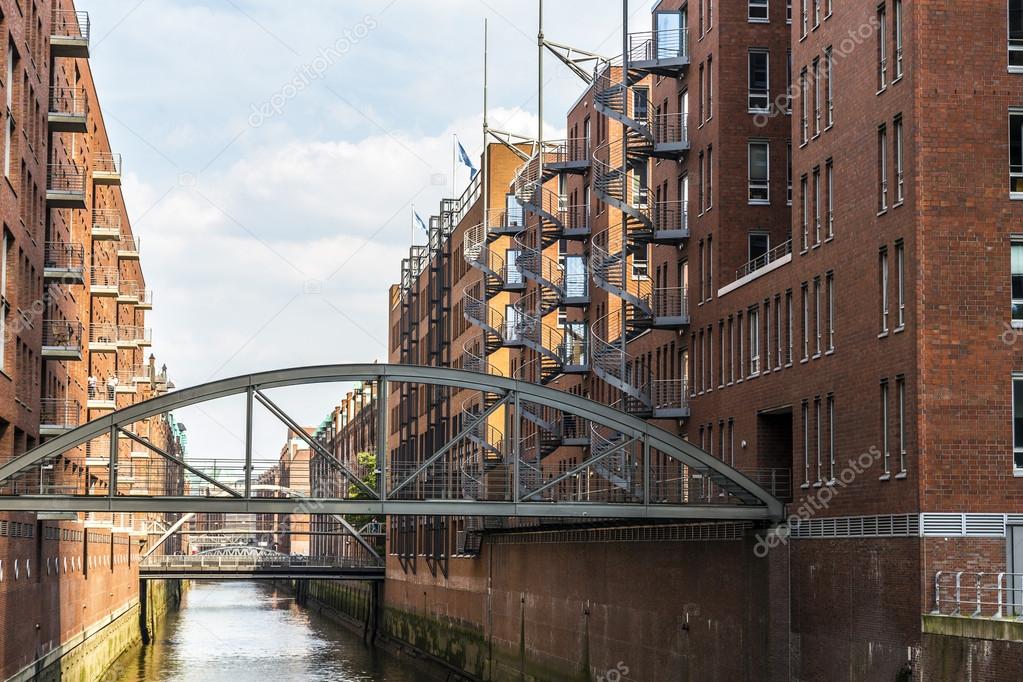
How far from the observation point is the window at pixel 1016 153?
2981 centimetres

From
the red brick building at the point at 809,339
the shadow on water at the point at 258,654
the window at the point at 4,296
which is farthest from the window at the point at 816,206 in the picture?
the shadow on water at the point at 258,654

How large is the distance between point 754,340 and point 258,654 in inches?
1791

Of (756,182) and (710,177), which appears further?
(710,177)

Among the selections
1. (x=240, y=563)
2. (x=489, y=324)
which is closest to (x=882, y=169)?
(x=489, y=324)

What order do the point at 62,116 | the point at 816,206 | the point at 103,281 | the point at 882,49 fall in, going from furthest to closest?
the point at 103,281 < the point at 62,116 < the point at 816,206 < the point at 882,49

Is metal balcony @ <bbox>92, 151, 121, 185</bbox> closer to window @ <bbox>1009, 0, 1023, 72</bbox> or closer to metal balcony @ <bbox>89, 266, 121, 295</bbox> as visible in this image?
metal balcony @ <bbox>89, 266, 121, 295</bbox>

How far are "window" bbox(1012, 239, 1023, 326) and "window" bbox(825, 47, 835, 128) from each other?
5.79 meters

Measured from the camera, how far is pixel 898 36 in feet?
101

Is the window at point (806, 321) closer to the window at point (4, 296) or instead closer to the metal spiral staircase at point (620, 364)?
the metal spiral staircase at point (620, 364)

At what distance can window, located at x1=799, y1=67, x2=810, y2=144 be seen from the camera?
3581 cm

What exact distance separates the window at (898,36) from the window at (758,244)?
1153 cm

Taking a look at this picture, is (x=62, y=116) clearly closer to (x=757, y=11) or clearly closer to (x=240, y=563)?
(x=757, y=11)

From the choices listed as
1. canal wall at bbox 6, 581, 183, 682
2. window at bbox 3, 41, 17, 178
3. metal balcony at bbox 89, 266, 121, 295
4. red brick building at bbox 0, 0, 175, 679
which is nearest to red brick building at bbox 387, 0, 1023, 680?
red brick building at bbox 0, 0, 175, 679

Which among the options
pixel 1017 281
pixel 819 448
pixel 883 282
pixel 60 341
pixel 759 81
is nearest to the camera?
pixel 1017 281
